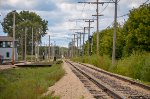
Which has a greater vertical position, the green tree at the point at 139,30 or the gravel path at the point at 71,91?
the green tree at the point at 139,30

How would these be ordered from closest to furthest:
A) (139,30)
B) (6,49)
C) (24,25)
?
(139,30) → (6,49) → (24,25)

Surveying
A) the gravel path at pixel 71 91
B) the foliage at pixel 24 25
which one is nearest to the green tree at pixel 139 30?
the gravel path at pixel 71 91

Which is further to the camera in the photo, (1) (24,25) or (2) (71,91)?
A: (1) (24,25)

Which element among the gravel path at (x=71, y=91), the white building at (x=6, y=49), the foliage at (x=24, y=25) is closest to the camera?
the gravel path at (x=71, y=91)

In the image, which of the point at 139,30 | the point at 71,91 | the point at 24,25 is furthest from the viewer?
the point at 24,25

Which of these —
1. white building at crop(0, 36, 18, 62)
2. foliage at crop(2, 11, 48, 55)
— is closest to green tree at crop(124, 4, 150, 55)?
white building at crop(0, 36, 18, 62)

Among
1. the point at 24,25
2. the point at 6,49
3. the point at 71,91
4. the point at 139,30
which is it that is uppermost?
the point at 24,25

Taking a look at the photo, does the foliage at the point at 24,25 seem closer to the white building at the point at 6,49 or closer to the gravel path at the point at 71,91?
the white building at the point at 6,49

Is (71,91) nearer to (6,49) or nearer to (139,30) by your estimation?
(139,30)

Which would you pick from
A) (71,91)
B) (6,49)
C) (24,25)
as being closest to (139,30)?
(71,91)

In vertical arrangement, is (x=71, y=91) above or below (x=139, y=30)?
below

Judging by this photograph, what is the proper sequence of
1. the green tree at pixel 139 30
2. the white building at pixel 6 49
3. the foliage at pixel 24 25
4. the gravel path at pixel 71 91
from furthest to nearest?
the foliage at pixel 24 25
the white building at pixel 6 49
the green tree at pixel 139 30
the gravel path at pixel 71 91

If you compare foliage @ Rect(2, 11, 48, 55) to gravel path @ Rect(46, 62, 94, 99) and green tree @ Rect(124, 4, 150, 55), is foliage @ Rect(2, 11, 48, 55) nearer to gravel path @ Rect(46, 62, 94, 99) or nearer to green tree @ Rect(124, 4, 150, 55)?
green tree @ Rect(124, 4, 150, 55)

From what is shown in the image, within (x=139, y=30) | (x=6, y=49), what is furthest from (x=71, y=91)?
(x=6, y=49)
